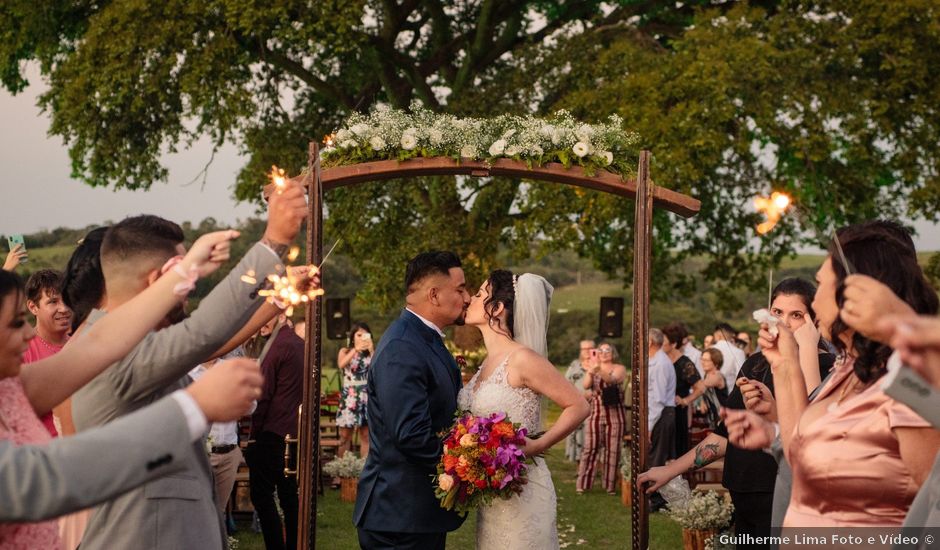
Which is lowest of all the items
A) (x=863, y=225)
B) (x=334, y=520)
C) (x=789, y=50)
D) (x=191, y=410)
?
(x=334, y=520)

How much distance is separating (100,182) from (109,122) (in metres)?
1.50

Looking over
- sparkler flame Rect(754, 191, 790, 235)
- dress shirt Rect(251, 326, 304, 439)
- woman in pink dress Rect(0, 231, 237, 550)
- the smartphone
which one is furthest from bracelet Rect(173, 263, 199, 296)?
dress shirt Rect(251, 326, 304, 439)

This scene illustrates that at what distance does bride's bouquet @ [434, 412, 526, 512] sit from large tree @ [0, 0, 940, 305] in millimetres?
11868

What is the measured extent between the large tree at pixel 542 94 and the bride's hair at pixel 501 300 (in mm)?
11097

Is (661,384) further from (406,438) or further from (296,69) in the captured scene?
(296,69)

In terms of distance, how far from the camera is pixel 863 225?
3492 millimetres

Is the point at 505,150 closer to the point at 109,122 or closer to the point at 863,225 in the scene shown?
the point at 863,225

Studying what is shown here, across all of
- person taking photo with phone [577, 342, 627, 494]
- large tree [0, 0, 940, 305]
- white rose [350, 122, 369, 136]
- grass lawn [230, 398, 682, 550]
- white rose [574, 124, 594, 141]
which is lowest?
grass lawn [230, 398, 682, 550]

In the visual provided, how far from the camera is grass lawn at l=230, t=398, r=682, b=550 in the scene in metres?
9.93

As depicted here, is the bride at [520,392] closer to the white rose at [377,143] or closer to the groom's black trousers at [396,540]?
the groom's black trousers at [396,540]

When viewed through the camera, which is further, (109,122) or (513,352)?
(109,122)

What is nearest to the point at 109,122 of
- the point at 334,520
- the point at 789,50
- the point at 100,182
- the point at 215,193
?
the point at 100,182

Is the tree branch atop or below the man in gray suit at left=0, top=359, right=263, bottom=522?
atop

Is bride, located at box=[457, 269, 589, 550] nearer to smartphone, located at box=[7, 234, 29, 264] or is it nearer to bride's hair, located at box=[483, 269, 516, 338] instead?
bride's hair, located at box=[483, 269, 516, 338]
